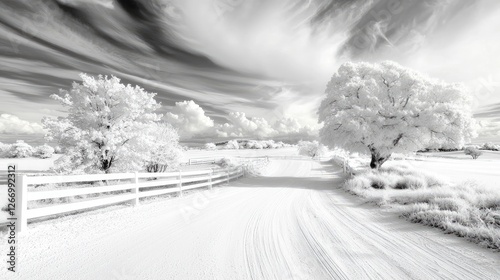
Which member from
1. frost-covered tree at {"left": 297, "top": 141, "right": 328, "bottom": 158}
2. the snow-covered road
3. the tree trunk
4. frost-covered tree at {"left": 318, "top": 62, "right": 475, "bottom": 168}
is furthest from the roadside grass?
frost-covered tree at {"left": 297, "top": 141, "right": 328, "bottom": 158}

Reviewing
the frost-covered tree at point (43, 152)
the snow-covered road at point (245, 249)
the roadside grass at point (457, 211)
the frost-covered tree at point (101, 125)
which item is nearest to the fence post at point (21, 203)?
the snow-covered road at point (245, 249)

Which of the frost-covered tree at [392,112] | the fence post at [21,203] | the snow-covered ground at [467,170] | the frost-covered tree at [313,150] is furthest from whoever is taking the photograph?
the frost-covered tree at [313,150]

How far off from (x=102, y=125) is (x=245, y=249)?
17177 mm

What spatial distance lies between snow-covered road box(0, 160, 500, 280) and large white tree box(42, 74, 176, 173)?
11472 mm

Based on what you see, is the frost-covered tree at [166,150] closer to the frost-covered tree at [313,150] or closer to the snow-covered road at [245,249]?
the snow-covered road at [245,249]

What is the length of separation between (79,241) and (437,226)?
8145 mm

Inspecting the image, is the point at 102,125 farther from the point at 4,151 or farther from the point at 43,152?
the point at 4,151

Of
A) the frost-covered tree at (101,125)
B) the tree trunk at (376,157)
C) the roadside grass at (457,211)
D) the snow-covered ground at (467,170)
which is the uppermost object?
the frost-covered tree at (101,125)

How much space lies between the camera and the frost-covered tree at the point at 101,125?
630 inches

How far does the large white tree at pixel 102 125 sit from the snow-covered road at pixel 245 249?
1147 cm

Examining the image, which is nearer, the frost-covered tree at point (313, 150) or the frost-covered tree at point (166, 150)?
the frost-covered tree at point (166, 150)

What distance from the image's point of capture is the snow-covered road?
11.4 ft

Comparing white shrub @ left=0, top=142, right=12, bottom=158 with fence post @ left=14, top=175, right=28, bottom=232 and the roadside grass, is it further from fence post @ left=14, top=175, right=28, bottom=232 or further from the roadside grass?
the roadside grass

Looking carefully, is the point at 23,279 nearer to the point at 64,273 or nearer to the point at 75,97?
the point at 64,273
